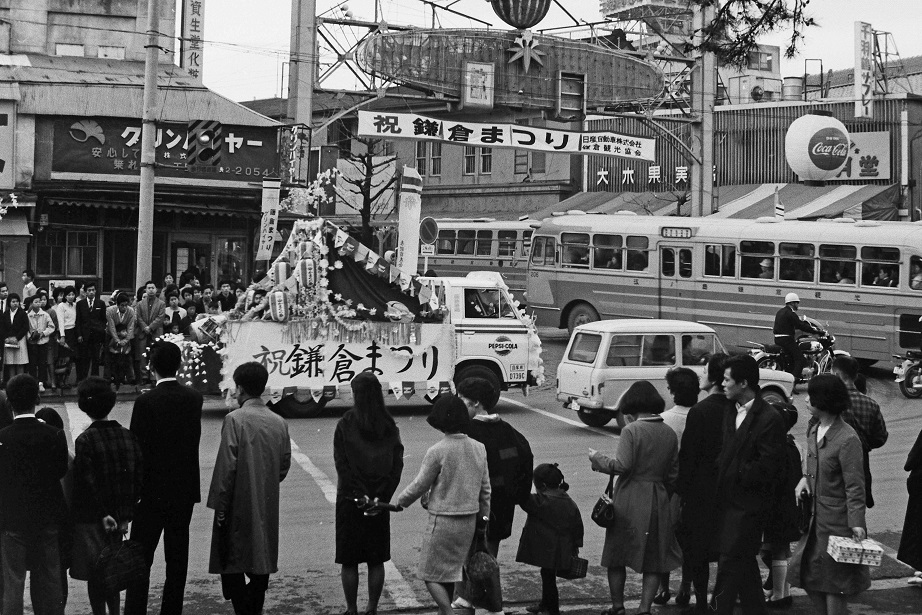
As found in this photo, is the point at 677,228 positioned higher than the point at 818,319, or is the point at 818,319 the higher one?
the point at 677,228

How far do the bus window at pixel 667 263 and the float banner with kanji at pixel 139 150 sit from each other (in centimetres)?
1046

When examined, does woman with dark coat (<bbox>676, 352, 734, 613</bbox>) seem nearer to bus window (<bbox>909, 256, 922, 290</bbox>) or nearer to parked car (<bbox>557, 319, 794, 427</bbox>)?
parked car (<bbox>557, 319, 794, 427</bbox>)

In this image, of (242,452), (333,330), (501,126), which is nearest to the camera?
(242,452)

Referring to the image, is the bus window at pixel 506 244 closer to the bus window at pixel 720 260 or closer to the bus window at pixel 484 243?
the bus window at pixel 484 243

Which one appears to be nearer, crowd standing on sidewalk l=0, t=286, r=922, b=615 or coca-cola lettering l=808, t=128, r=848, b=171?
crowd standing on sidewalk l=0, t=286, r=922, b=615

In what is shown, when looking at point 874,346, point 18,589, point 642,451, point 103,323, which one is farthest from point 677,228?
point 18,589

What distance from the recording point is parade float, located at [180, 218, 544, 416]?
16875 mm

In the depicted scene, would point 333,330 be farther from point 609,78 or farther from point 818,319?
→ point 609,78

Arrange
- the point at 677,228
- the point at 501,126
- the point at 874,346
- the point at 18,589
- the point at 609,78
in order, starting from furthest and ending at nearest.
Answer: the point at 609,78, the point at 501,126, the point at 677,228, the point at 874,346, the point at 18,589

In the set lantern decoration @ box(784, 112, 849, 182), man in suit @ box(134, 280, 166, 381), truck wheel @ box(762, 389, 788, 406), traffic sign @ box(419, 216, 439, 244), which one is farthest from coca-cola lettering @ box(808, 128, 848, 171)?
man in suit @ box(134, 280, 166, 381)

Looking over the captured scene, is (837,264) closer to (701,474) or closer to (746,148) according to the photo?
(701,474)

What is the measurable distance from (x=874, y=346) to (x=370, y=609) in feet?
57.0

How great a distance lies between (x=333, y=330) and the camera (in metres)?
17.2

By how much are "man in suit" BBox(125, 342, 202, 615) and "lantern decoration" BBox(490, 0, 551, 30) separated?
27135 mm
